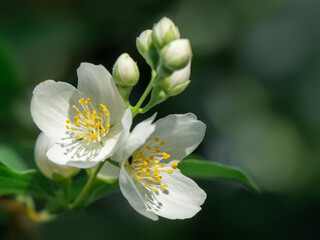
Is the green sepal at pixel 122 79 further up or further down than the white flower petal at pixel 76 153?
further up

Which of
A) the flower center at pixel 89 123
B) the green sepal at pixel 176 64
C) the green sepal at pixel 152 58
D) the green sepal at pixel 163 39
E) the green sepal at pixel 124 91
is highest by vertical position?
the green sepal at pixel 163 39

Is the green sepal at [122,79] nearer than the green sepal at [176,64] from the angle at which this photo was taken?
No

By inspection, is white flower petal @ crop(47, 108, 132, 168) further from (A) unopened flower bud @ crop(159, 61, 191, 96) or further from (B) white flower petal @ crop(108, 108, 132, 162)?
(A) unopened flower bud @ crop(159, 61, 191, 96)

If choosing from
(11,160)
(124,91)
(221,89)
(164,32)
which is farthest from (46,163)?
(221,89)

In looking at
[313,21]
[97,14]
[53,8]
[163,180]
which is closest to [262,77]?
[313,21]

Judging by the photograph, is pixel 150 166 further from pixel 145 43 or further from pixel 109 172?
pixel 145 43

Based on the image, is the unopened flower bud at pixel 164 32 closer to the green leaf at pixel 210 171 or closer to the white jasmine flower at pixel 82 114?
the white jasmine flower at pixel 82 114

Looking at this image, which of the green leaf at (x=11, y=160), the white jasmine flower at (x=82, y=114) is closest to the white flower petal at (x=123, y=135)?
the white jasmine flower at (x=82, y=114)
